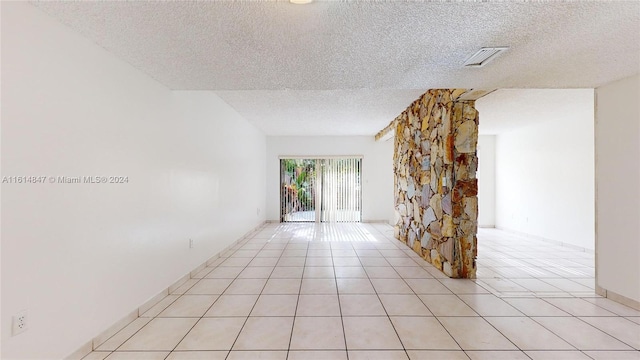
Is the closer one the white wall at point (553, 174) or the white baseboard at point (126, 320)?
the white baseboard at point (126, 320)

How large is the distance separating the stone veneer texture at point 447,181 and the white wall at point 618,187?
43.7 inches

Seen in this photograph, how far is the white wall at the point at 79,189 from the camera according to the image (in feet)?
4.61

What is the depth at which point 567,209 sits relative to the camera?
4793mm

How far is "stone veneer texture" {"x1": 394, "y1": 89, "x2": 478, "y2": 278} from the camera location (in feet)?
10.5

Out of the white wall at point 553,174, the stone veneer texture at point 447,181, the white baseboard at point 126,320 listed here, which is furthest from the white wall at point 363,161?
the white baseboard at point 126,320

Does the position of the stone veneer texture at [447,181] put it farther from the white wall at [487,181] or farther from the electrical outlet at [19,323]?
the electrical outlet at [19,323]

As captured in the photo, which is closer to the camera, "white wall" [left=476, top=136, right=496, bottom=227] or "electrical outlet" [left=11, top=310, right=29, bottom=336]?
"electrical outlet" [left=11, top=310, right=29, bottom=336]

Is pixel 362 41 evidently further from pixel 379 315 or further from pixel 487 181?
pixel 487 181

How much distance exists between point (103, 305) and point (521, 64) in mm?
3761

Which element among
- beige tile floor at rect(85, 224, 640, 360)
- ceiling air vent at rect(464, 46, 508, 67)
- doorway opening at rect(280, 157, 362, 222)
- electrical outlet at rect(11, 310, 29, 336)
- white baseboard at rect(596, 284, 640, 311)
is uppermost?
ceiling air vent at rect(464, 46, 508, 67)

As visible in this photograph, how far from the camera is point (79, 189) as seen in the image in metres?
1.73

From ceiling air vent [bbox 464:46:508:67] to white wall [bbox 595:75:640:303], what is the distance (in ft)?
5.14

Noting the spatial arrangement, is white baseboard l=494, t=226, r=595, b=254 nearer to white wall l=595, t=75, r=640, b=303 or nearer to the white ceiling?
white wall l=595, t=75, r=640, b=303

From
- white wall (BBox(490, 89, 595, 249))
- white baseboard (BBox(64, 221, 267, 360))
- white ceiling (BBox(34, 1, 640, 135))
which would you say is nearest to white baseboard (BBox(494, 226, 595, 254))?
white wall (BBox(490, 89, 595, 249))
